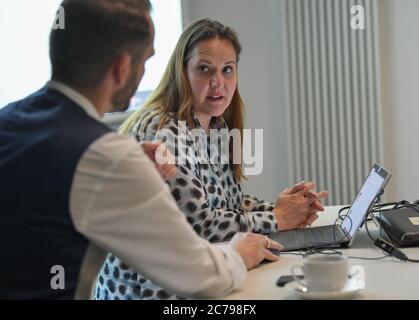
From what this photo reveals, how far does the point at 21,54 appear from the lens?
9.46 feet

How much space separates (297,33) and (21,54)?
168cm

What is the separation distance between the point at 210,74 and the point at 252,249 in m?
0.73

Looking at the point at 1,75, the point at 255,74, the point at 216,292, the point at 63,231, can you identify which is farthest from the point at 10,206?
the point at 255,74

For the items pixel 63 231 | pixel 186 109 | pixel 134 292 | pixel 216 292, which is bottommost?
pixel 134 292

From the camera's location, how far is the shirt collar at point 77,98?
1.10 m

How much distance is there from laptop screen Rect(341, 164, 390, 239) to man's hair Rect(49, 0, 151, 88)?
811 millimetres

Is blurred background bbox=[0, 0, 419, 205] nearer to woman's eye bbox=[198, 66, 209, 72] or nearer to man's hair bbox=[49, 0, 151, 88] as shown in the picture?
woman's eye bbox=[198, 66, 209, 72]

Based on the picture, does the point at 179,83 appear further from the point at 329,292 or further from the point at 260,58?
the point at 260,58

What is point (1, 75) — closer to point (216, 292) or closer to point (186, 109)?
point (186, 109)

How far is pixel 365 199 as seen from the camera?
67.4 inches

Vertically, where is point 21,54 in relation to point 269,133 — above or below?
above

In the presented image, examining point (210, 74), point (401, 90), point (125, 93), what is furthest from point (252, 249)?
point (401, 90)

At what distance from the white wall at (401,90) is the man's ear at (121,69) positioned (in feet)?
9.51

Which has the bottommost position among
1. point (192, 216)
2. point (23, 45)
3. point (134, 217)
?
point (192, 216)
